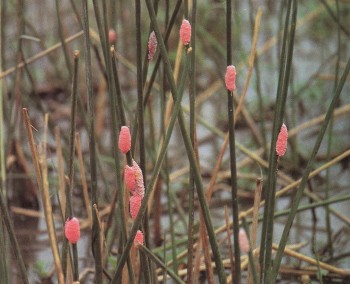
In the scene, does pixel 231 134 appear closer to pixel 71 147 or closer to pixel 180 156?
pixel 71 147

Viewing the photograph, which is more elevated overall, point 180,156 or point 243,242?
point 243,242

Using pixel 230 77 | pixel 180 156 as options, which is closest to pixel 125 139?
pixel 230 77

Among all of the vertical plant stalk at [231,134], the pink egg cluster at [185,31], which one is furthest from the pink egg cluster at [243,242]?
the pink egg cluster at [185,31]

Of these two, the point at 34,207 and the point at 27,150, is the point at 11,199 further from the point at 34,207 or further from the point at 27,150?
the point at 27,150

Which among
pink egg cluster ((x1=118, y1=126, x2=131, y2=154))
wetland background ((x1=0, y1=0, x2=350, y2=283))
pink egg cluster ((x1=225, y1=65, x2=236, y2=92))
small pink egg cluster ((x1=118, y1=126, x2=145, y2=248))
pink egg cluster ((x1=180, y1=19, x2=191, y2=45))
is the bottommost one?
wetland background ((x1=0, y1=0, x2=350, y2=283))

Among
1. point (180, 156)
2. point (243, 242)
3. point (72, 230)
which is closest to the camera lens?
point (72, 230)

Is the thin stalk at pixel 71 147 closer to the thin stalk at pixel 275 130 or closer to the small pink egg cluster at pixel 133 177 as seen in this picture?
the small pink egg cluster at pixel 133 177

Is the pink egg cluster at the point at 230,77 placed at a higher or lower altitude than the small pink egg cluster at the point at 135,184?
higher

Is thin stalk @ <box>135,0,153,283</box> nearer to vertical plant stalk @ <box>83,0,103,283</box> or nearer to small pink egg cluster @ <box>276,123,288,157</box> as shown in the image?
vertical plant stalk @ <box>83,0,103,283</box>

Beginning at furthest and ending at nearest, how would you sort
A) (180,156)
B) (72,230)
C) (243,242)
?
(180,156) → (243,242) → (72,230)

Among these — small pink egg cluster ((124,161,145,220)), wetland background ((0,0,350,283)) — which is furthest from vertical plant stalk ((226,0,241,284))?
small pink egg cluster ((124,161,145,220))

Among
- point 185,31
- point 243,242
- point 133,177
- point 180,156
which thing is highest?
point 185,31

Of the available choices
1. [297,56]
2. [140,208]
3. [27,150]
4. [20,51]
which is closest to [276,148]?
[140,208]
